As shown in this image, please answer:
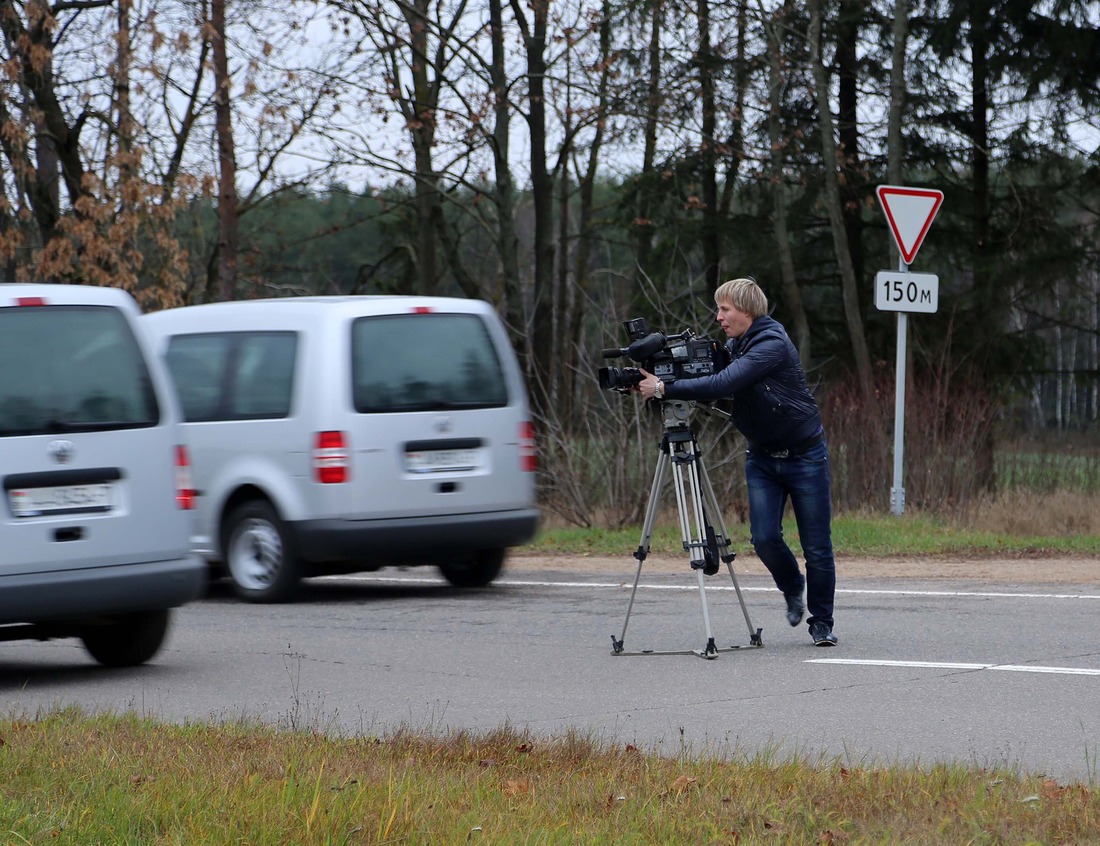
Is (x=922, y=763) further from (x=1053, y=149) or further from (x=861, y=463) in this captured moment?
(x=1053, y=149)

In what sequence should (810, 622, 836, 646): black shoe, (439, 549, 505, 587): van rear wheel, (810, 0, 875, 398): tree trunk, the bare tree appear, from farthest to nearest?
(810, 0, 875, 398): tree trunk → the bare tree → (439, 549, 505, 587): van rear wheel → (810, 622, 836, 646): black shoe

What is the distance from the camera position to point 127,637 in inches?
344

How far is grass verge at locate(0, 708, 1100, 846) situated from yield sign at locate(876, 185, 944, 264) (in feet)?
32.8

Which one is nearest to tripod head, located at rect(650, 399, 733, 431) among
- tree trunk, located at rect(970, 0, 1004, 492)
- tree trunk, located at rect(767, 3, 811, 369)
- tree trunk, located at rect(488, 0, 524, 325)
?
Result: tree trunk, located at rect(488, 0, 524, 325)

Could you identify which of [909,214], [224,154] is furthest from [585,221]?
[909,214]

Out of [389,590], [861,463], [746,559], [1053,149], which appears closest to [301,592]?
[389,590]

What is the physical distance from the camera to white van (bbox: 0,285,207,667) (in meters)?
7.82

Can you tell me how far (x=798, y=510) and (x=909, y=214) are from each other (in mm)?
7283

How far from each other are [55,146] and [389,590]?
40.9ft

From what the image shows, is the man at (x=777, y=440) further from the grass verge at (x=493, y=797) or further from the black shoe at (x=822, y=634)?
the grass verge at (x=493, y=797)

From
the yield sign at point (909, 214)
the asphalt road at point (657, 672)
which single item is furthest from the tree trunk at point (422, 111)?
the asphalt road at point (657, 672)

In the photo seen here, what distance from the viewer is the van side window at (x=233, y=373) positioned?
36.8 ft

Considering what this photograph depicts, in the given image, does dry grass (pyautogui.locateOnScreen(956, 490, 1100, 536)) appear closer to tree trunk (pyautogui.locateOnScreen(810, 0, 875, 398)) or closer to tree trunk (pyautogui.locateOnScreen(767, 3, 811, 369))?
tree trunk (pyautogui.locateOnScreen(810, 0, 875, 398))

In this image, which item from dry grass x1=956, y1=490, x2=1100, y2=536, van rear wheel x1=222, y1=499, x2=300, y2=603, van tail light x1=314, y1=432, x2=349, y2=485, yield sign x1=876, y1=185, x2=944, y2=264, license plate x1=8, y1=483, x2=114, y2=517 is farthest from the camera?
dry grass x1=956, y1=490, x2=1100, y2=536
